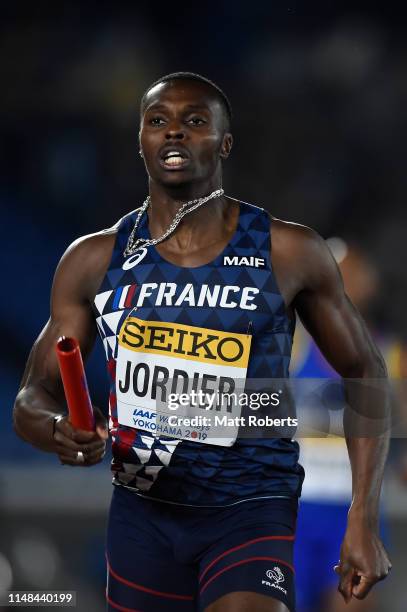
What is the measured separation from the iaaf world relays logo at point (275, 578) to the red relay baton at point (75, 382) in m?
0.59

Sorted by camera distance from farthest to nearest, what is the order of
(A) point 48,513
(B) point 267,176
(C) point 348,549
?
1. (B) point 267,176
2. (A) point 48,513
3. (C) point 348,549

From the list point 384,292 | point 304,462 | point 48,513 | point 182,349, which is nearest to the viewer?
point 182,349

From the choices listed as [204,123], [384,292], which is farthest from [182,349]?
[384,292]

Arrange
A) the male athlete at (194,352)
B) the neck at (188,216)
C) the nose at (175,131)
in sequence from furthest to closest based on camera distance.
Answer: the neck at (188,216) < the nose at (175,131) < the male athlete at (194,352)

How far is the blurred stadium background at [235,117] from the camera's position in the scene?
627cm

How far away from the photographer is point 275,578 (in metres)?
2.50

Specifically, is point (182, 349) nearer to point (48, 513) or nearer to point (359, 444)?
point (359, 444)

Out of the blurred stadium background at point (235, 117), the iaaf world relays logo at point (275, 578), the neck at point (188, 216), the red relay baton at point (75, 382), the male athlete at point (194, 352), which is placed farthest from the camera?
the blurred stadium background at point (235, 117)

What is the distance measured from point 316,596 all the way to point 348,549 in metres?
1.90

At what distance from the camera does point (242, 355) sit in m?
2.73

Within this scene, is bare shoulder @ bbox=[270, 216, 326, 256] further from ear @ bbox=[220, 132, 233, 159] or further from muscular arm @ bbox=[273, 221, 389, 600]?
ear @ bbox=[220, 132, 233, 159]

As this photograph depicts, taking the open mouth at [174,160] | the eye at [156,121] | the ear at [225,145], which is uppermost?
the eye at [156,121]

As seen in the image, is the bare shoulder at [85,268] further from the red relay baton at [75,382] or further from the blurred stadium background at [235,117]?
the blurred stadium background at [235,117]

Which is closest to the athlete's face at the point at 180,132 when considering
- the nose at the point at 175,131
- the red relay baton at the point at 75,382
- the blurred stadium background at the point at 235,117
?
the nose at the point at 175,131
